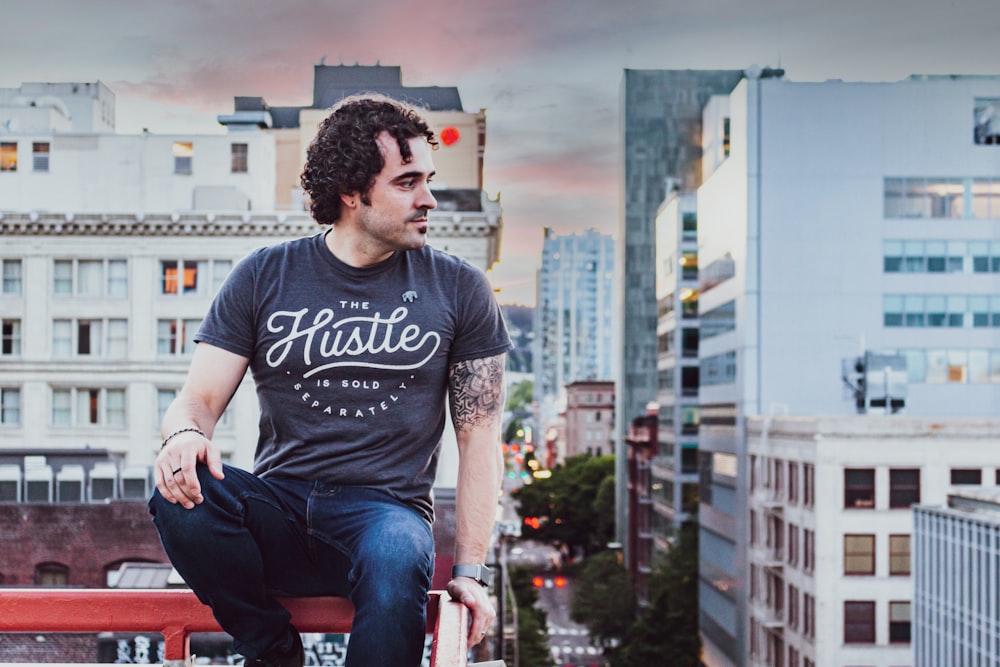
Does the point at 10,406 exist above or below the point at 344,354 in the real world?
below

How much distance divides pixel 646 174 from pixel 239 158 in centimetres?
5775

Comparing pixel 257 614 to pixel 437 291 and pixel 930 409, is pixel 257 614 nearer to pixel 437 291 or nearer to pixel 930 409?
pixel 437 291

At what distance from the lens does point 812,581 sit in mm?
37188

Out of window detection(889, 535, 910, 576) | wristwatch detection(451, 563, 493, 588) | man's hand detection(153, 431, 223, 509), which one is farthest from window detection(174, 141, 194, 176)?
man's hand detection(153, 431, 223, 509)

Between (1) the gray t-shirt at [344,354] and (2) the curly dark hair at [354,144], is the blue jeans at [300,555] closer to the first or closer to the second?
(1) the gray t-shirt at [344,354]

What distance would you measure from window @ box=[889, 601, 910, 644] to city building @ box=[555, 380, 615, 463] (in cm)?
8614

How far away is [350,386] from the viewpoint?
3812 mm

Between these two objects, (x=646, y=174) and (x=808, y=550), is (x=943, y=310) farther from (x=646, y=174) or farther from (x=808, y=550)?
(x=646, y=174)

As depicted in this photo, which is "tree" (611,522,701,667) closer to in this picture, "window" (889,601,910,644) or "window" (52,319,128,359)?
"window" (889,601,910,644)

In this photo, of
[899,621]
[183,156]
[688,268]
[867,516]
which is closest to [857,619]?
[899,621]

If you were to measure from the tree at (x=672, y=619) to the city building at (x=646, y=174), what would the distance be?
30.2 meters

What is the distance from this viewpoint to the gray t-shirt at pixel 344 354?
3.81 m

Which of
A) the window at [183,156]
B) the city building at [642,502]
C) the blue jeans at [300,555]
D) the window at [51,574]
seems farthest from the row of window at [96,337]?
the city building at [642,502]

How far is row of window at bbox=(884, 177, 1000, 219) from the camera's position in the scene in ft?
163
